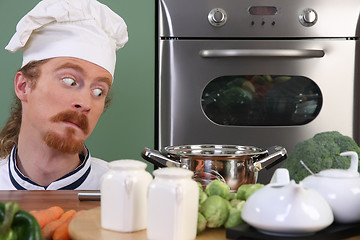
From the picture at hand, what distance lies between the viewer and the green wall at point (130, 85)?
77.0 inches

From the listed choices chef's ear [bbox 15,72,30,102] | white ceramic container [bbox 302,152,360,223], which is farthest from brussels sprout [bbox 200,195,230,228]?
chef's ear [bbox 15,72,30,102]

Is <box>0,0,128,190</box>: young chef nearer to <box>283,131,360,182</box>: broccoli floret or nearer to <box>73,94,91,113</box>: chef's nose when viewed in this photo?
<box>73,94,91,113</box>: chef's nose

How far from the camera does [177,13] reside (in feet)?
6.51

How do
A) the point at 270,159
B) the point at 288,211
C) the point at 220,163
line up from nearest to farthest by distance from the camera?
the point at 288,211
the point at 220,163
the point at 270,159

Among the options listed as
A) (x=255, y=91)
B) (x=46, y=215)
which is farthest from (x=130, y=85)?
(x=46, y=215)

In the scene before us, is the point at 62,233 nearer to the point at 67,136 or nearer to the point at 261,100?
the point at 67,136

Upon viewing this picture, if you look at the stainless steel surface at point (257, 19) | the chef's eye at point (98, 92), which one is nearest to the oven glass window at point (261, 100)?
the stainless steel surface at point (257, 19)

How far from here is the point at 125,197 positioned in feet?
2.62

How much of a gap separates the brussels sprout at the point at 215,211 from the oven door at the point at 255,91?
1.16m

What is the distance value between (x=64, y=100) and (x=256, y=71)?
29.7 inches

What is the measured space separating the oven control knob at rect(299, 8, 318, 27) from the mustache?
915 mm

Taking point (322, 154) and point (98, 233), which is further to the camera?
point (322, 154)

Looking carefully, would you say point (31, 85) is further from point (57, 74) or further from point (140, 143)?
point (140, 143)

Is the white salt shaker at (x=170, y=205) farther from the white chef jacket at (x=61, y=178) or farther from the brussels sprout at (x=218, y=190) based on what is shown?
the white chef jacket at (x=61, y=178)
